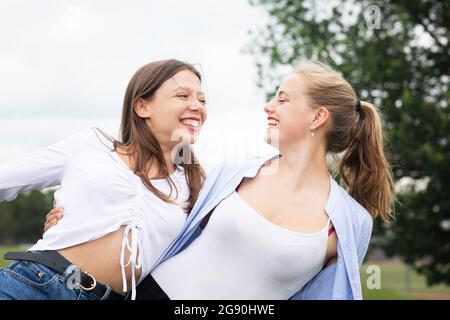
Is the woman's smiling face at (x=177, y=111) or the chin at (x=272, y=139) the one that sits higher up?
the woman's smiling face at (x=177, y=111)

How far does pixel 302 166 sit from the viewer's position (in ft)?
10.4

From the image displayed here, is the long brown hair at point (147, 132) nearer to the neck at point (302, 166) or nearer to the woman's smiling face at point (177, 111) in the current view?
the woman's smiling face at point (177, 111)

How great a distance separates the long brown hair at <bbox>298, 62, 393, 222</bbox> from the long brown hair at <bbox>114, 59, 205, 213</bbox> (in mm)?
644

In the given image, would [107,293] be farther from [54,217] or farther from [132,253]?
[54,217]

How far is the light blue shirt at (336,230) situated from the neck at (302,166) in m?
0.09

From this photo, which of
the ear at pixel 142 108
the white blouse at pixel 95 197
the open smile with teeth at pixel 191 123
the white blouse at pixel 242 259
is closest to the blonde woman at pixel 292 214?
the white blouse at pixel 242 259

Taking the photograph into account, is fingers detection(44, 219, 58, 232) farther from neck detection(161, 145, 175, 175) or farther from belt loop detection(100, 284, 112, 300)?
neck detection(161, 145, 175, 175)

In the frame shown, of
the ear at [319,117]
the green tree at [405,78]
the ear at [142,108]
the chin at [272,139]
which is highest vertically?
the ear at [142,108]

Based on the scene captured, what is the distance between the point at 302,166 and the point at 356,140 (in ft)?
1.30

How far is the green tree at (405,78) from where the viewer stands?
11.3 meters

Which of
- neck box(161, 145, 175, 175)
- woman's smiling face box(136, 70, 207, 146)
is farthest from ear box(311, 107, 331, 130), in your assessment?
neck box(161, 145, 175, 175)

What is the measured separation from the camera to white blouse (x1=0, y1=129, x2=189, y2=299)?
9.38 feet

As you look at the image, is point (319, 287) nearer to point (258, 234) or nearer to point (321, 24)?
point (258, 234)

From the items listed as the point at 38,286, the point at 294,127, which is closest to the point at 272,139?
the point at 294,127
